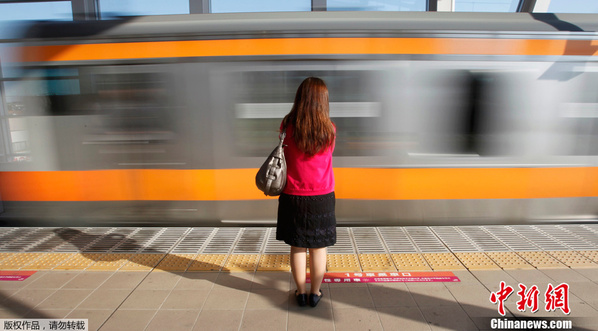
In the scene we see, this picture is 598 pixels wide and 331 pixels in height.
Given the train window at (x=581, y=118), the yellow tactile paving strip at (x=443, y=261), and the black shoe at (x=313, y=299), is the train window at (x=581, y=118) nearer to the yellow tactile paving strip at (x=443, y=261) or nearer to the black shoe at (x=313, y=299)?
the yellow tactile paving strip at (x=443, y=261)

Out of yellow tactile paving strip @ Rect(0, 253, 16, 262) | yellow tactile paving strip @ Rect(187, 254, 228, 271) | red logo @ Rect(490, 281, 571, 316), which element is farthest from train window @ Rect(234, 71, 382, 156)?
yellow tactile paving strip @ Rect(0, 253, 16, 262)

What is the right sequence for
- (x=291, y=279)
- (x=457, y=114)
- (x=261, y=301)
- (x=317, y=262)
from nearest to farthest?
(x=317, y=262) < (x=261, y=301) < (x=291, y=279) < (x=457, y=114)

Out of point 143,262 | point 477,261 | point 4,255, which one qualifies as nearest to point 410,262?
point 477,261

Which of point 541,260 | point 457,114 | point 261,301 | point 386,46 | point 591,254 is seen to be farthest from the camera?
point 457,114

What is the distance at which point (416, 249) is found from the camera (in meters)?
3.57

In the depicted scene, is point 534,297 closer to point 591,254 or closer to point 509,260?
point 509,260

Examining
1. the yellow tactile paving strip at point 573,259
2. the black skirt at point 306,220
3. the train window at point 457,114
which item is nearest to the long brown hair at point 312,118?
the black skirt at point 306,220

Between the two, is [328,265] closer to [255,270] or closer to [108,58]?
[255,270]

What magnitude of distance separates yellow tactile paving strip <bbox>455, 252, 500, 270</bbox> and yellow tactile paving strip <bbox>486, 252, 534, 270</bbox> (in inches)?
2.3

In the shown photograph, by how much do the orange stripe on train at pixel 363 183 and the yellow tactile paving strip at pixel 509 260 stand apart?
72 cm

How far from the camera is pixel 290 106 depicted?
149 inches

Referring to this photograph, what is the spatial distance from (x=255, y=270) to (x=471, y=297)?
1.82 meters

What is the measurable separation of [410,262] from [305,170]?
165 cm

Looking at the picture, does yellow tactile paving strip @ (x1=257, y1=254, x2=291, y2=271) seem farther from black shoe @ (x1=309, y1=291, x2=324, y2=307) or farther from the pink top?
the pink top
